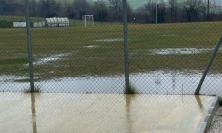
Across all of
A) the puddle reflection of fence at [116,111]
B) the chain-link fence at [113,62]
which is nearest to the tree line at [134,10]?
the chain-link fence at [113,62]

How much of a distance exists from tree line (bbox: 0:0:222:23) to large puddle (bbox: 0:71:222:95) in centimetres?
148

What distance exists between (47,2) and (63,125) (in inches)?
245

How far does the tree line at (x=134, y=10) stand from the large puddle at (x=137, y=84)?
1484 millimetres

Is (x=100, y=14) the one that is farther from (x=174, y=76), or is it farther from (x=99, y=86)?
(x=174, y=76)

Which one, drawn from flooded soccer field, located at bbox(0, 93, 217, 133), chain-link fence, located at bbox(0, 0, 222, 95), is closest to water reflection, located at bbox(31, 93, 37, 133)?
flooded soccer field, located at bbox(0, 93, 217, 133)

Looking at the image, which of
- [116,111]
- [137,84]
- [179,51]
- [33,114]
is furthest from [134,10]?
[179,51]

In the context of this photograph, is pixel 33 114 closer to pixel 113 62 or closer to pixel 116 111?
pixel 116 111

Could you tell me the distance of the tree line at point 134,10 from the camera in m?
11.2

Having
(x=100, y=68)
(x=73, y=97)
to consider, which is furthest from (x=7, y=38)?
(x=73, y=97)

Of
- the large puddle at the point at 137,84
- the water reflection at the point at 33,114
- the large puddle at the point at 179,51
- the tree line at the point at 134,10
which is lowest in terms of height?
the large puddle at the point at 179,51

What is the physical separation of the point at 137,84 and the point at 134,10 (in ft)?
6.43

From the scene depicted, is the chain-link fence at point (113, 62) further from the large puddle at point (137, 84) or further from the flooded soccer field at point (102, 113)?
the flooded soccer field at point (102, 113)

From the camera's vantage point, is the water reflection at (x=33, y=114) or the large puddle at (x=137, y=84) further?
the large puddle at (x=137, y=84)

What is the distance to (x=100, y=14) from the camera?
40.3 ft
